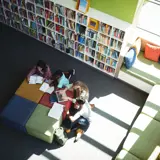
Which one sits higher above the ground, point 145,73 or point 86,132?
point 145,73

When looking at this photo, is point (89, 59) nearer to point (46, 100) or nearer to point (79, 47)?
point (79, 47)

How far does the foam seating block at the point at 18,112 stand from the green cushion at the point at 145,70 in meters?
2.36

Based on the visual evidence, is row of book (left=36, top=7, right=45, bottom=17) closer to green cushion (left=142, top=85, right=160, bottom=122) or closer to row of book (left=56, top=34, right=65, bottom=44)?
row of book (left=56, top=34, right=65, bottom=44)

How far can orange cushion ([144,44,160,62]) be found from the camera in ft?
20.4

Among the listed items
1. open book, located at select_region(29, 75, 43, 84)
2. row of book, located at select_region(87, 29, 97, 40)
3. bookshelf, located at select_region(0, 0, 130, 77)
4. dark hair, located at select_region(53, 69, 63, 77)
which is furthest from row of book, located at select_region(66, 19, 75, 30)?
open book, located at select_region(29, 75, 43, 84)

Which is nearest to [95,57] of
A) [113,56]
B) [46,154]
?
[113,56]

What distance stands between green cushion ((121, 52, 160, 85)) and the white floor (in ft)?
2.17

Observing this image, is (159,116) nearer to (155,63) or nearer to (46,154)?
(155,63)

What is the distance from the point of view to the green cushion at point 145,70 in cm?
608

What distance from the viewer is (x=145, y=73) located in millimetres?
6172

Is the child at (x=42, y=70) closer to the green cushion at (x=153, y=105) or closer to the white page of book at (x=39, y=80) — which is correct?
the white page of book at (x=39, y=80)

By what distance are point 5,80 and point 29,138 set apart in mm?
1697

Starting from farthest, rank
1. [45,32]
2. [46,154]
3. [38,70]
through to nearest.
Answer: [45,32], [38,70], [46,154]

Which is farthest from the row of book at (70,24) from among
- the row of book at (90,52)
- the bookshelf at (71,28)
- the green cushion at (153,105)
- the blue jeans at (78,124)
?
the green cushion at (153,105)
